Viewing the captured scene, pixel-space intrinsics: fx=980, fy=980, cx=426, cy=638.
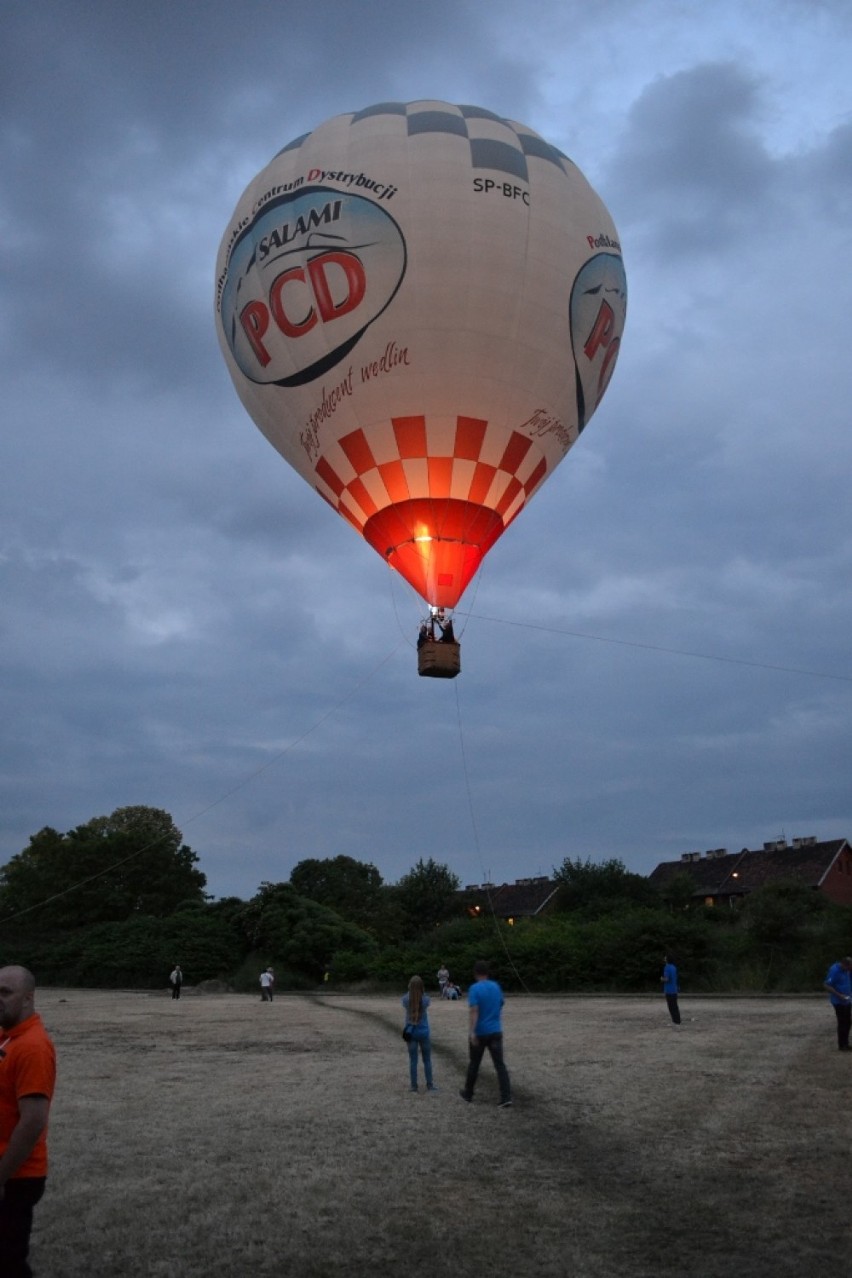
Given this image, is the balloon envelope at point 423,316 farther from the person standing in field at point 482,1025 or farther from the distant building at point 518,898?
the distant building at point 518,898

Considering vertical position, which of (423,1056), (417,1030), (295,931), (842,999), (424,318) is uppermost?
(424,318)

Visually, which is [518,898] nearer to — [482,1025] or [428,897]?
[428,897]

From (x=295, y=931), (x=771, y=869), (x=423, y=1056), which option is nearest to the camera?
(x=423, y=1056)

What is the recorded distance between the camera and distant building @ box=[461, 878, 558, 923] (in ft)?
222

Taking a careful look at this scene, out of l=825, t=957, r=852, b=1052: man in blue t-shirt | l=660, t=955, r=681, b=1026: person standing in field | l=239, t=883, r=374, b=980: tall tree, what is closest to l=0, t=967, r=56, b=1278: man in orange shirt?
l=825, t=957, r=852, b=1052: man in blue t-shirt

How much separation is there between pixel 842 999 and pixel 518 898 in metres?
63.4

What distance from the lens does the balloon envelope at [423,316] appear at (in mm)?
18156

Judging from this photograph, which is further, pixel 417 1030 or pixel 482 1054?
pixel 417 1030

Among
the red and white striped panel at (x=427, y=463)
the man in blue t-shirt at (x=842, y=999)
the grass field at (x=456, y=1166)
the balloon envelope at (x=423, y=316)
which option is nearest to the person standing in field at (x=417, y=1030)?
the grass field at (x=456, y=1166)

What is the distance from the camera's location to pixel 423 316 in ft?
59.4

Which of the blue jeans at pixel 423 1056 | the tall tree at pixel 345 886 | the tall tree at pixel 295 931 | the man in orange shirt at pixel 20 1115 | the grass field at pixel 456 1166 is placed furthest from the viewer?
the tall tree at pixel 345 886

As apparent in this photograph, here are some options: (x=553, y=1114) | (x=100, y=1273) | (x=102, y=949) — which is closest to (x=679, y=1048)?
(x=553, y=1114)

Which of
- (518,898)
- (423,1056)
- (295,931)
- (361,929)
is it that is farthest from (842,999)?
(518,898)

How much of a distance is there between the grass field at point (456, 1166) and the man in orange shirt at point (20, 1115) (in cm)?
148
